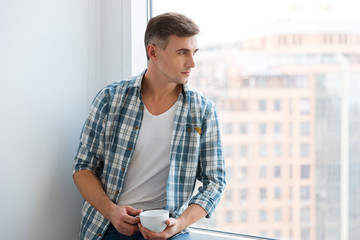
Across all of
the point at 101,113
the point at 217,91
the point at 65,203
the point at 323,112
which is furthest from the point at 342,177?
the point at 65,203

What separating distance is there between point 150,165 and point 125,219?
0.79ft

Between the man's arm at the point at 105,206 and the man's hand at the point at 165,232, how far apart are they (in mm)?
53

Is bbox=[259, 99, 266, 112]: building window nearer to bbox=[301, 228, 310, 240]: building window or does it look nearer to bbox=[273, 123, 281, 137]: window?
bbox=[273, 123, 281, 137]: window

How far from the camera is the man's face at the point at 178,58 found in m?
1.47

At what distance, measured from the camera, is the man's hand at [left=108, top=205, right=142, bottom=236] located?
136 centimetres

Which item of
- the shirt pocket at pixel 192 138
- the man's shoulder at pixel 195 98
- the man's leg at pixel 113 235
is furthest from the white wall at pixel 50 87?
the shirt pocket at pixel 192 138

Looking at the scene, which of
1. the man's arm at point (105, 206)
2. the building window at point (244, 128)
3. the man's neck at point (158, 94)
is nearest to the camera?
the man's arm at point (105, 206)

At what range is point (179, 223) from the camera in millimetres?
1368

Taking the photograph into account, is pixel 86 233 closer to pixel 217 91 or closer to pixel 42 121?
pixel 42 121

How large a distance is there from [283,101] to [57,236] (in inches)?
40.6

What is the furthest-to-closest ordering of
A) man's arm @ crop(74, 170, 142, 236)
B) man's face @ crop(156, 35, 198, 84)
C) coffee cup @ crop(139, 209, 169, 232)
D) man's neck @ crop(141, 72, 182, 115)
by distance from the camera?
man's neck @ crop(141, 72, 182, 115) < man's face @ crop(156, 35, 198, 84) < man's arm @ crop(74, 170, 142, 236) < coffee cup @ crop(139, 209, 169, 232)

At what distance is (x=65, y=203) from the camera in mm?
1654

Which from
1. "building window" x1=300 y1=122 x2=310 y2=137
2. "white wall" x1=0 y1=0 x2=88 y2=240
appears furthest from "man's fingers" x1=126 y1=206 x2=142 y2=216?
"building window" x1=300 y1=122 x2=310 y2=137

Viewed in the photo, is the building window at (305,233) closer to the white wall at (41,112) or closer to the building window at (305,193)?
the building window at (305,193)
